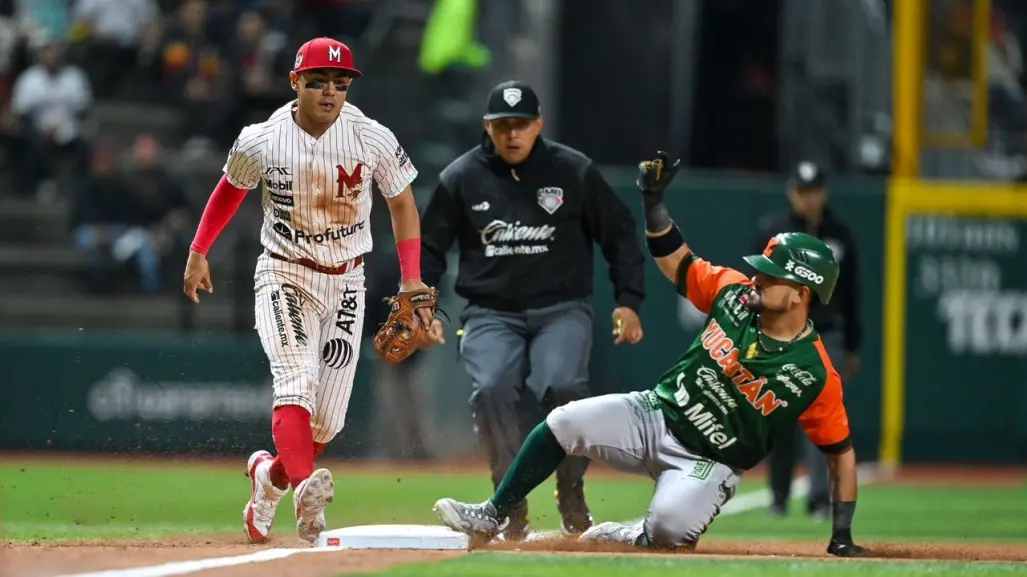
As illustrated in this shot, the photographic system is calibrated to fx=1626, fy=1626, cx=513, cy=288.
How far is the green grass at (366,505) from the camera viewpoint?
30.4 feet

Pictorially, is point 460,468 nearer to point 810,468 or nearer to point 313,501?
point 810,468

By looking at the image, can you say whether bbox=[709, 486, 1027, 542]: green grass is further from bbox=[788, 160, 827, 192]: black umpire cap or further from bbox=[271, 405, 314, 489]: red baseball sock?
bbox=[271, 405, 314, 489]: red baseball sock

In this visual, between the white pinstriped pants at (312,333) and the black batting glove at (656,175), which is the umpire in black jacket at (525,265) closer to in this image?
the white pinstriped pants at (312,333)

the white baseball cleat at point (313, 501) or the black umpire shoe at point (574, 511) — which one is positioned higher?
the white baseball cleat at point (313, 501)

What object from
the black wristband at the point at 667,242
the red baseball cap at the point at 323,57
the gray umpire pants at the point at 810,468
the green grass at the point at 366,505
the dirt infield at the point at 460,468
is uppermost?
the red baseball cap at the point at 323,57

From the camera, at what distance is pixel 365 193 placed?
761 cm

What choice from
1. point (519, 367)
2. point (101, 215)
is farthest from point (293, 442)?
point (101, 215)

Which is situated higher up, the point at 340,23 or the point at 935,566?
the point at 340,23

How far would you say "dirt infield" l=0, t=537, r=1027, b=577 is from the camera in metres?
6.00

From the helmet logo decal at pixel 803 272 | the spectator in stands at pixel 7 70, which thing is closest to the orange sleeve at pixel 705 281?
the helmet logo decal at pixel 803 272

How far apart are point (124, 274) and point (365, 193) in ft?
29.5

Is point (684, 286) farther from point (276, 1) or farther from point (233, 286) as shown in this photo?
point (276, 1)

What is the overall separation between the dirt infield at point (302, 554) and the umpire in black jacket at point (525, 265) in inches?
33.8

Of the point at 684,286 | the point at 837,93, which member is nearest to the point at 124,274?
the point at 837,93
